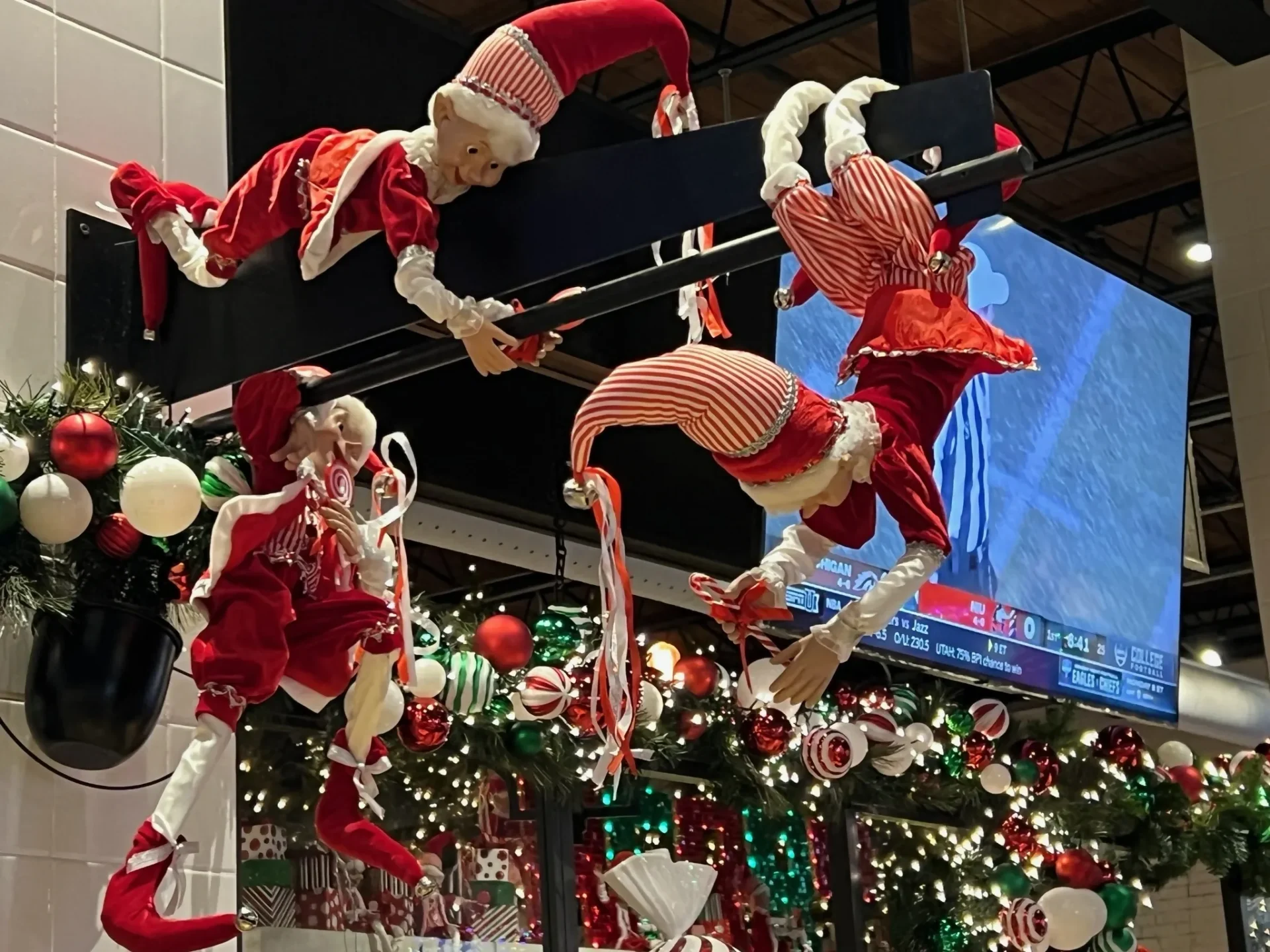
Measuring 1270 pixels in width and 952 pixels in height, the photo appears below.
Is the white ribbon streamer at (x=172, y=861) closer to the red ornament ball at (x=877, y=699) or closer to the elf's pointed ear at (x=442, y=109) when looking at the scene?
the elf's pointed ear at (x=442, y=109)

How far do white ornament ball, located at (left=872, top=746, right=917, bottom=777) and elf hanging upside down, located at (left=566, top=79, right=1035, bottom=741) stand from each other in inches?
98.6

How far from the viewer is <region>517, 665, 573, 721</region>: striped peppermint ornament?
3332 mm

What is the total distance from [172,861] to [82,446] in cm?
52

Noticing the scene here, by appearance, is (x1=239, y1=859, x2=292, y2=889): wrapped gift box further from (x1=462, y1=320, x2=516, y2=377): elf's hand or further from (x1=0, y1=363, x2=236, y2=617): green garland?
(x1=462, y1=320, x2=516, y2=377): elf's hand

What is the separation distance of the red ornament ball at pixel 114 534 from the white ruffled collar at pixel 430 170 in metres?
0.54

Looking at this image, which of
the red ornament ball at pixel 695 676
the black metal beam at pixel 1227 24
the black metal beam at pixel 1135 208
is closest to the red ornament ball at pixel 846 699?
the red ornament ball at pixel 695 676

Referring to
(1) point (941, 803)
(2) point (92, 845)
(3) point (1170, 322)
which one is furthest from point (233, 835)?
(3) point (1170, 322)

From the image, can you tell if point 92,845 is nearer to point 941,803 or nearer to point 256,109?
point 256,109

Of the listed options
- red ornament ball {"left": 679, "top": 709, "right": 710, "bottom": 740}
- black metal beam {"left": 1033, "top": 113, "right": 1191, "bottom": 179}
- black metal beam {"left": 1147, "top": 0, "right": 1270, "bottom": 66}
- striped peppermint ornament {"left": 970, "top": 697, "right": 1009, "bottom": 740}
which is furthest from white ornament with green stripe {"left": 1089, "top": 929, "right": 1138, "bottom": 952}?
black metal beam {"left": 1033, "top": 113, "right": 1191, "bottom": 179}

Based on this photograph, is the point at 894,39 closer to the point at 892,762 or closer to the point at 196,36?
the point at 892,762

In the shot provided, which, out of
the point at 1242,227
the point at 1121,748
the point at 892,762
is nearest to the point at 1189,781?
the point at 1121,748

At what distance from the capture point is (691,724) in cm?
379

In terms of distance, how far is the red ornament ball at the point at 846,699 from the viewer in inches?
168

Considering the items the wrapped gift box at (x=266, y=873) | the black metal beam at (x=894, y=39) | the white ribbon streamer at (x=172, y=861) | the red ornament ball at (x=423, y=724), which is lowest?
the white ribbon streamer at (x=172, y=861)
